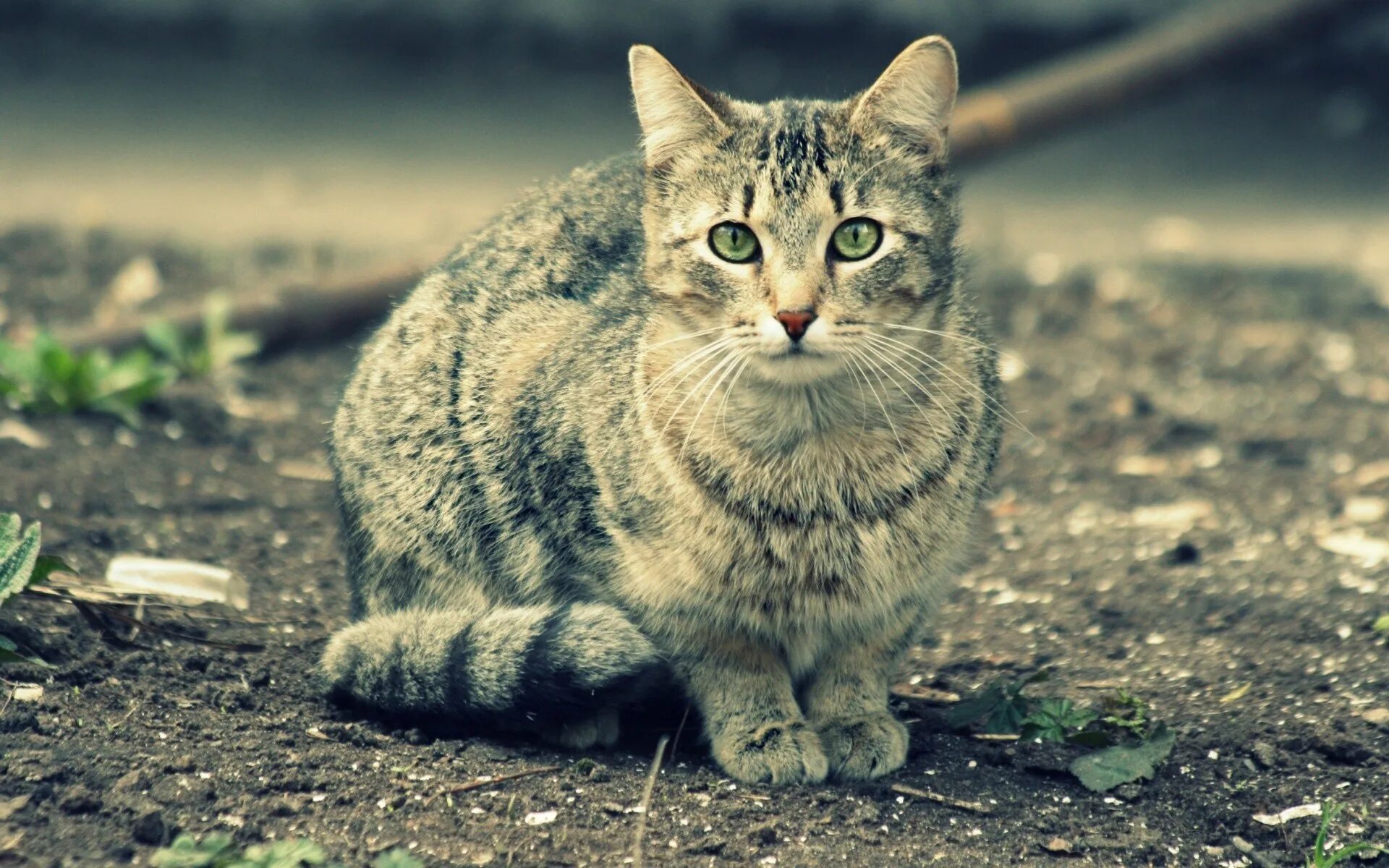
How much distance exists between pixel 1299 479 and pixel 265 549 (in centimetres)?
310

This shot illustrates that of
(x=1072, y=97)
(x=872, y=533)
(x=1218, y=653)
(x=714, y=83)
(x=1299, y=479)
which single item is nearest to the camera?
(x=872, y=533)

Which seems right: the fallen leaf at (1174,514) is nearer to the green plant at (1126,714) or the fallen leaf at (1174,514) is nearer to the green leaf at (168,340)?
the green plant at (1126,714)

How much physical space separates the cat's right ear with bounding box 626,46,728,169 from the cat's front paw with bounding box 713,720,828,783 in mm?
1161

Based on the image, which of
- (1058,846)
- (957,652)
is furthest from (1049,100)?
(1058,846)

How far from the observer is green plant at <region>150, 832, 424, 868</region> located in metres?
2.40

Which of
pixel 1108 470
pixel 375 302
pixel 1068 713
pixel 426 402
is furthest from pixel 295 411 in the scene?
pixel 1068 713

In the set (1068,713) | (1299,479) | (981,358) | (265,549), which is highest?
(981,358)

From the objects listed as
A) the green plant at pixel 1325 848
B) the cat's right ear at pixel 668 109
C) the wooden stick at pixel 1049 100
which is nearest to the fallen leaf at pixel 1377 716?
the green plant at pixel 1325 848

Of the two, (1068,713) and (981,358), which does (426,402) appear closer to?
(981,358)

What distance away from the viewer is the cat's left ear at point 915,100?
113 inches

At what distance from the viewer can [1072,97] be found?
235 inches

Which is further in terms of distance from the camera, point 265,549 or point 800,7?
point 800,7

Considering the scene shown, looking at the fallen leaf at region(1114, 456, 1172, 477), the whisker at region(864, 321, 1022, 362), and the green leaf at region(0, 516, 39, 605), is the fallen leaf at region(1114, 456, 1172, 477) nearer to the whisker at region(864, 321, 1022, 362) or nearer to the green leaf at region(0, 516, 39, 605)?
the whisker at region(864, 321, 1022, 362)

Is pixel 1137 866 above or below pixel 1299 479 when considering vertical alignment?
below
